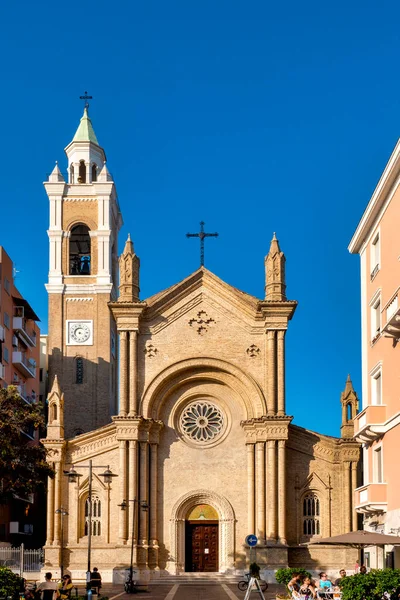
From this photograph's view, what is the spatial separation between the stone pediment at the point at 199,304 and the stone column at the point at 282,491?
674 centimetres

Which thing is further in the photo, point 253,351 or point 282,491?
point 253,351

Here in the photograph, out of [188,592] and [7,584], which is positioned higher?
[7,584]

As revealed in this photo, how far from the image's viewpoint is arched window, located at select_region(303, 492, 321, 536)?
5681 cm

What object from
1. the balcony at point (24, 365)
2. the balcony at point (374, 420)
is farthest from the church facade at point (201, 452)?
the balcony at point (374, 420)

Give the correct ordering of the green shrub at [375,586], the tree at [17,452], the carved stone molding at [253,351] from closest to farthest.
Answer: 1. the green shrub at [375,586]
2. the tree at [17,452]
3. the carved stone molding at [253,351]

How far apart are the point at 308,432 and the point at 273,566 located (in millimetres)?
7238

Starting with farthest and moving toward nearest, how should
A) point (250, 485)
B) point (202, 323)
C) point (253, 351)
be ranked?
point (202, 323), point (253, 351), point (250, 485)

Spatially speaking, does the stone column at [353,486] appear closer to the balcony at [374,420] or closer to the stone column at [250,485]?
the stone column at [250,485]

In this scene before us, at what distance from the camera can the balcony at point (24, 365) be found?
67.4 metres

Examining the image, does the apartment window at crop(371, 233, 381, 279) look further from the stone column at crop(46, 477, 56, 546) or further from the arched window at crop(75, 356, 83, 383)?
the arched window at crop(75, 356, 83, 383)

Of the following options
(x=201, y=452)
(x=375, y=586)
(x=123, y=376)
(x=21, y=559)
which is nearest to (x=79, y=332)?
(x=123, y=376)

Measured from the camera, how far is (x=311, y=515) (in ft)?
187

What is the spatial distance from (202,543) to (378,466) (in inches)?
823

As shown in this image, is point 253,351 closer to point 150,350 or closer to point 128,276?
point 150,350
